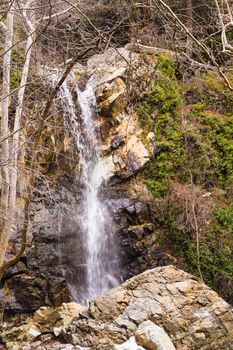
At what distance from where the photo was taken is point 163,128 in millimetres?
10039

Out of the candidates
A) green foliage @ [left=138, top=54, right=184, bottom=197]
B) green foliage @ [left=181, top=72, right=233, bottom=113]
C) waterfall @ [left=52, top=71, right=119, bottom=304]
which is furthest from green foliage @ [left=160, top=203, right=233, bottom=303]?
green foliage @ [left=181, top=72, right=233, bottom=113]

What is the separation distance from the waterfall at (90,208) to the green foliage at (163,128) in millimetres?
1313

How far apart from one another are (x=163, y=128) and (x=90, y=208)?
2893 mm

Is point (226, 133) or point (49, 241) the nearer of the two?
point (49, 241)

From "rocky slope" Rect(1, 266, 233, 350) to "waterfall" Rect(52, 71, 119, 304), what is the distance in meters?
1.57

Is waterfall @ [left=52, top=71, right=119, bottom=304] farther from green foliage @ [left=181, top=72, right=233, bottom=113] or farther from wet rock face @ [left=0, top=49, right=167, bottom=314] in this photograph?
green foliage @ [left=181, top=72, right=233, bottom=113]

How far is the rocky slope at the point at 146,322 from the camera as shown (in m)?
5.39

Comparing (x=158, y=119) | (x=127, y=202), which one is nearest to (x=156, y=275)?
(x=127, y=202)

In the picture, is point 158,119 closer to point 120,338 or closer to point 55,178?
point 55,178

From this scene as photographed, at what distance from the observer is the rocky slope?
539 centimetres

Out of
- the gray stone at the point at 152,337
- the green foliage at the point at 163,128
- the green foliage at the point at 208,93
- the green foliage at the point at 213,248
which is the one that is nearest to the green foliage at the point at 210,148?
the green foliage at the point at 163,128

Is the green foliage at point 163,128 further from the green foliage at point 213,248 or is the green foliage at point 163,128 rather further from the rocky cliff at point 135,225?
the green foliage at point 213,248

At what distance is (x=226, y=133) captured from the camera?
10.3 meters

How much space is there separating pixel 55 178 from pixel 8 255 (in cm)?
234
